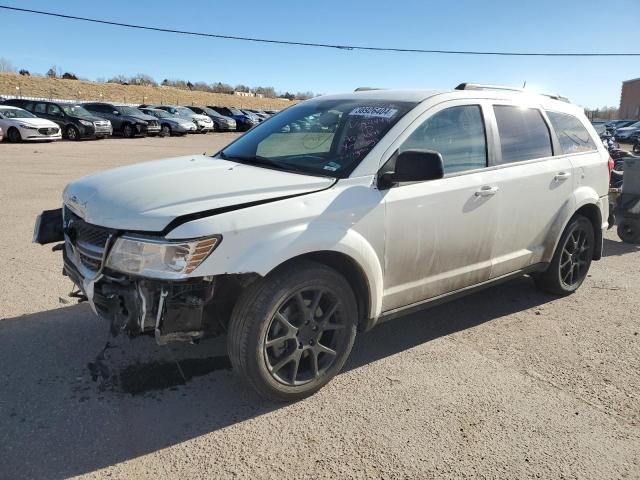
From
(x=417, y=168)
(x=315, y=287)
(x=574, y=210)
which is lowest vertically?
(x=315, y=287)

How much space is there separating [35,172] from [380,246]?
11.4m

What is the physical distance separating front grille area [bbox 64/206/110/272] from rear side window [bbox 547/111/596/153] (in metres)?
3.83

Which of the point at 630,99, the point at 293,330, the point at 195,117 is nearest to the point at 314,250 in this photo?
the point at 293,330

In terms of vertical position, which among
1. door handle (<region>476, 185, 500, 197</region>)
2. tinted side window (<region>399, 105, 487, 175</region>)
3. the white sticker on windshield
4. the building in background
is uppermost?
the building in background

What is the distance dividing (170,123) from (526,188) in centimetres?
2886

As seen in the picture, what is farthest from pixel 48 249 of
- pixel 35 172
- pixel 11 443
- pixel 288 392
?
pixel 35 172

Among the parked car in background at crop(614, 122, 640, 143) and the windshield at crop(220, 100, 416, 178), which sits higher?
the parked car in background at crop(614, 122, 640, 143)

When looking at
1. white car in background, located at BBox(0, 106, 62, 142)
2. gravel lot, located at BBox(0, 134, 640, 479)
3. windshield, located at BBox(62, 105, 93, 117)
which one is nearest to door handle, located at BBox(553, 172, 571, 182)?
gravel lot, located at BBox(0, 134, 640, 479)

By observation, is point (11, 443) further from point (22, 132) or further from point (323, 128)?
point (22, 132)

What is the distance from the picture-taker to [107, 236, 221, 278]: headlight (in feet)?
8.96

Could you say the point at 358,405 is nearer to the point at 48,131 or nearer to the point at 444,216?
the point at 444,216

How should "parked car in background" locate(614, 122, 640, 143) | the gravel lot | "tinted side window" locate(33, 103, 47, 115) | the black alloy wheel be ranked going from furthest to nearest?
"parked car in background" locate(614, 122, 640, 143)
"tinted side window" locate(33, 103, 47, 115)
the black alloy wheel
the gravel lot

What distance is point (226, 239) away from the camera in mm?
2779

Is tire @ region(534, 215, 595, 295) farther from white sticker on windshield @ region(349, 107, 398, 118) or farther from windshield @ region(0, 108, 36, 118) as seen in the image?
windshield @ region(0, 108, 36, 118)
